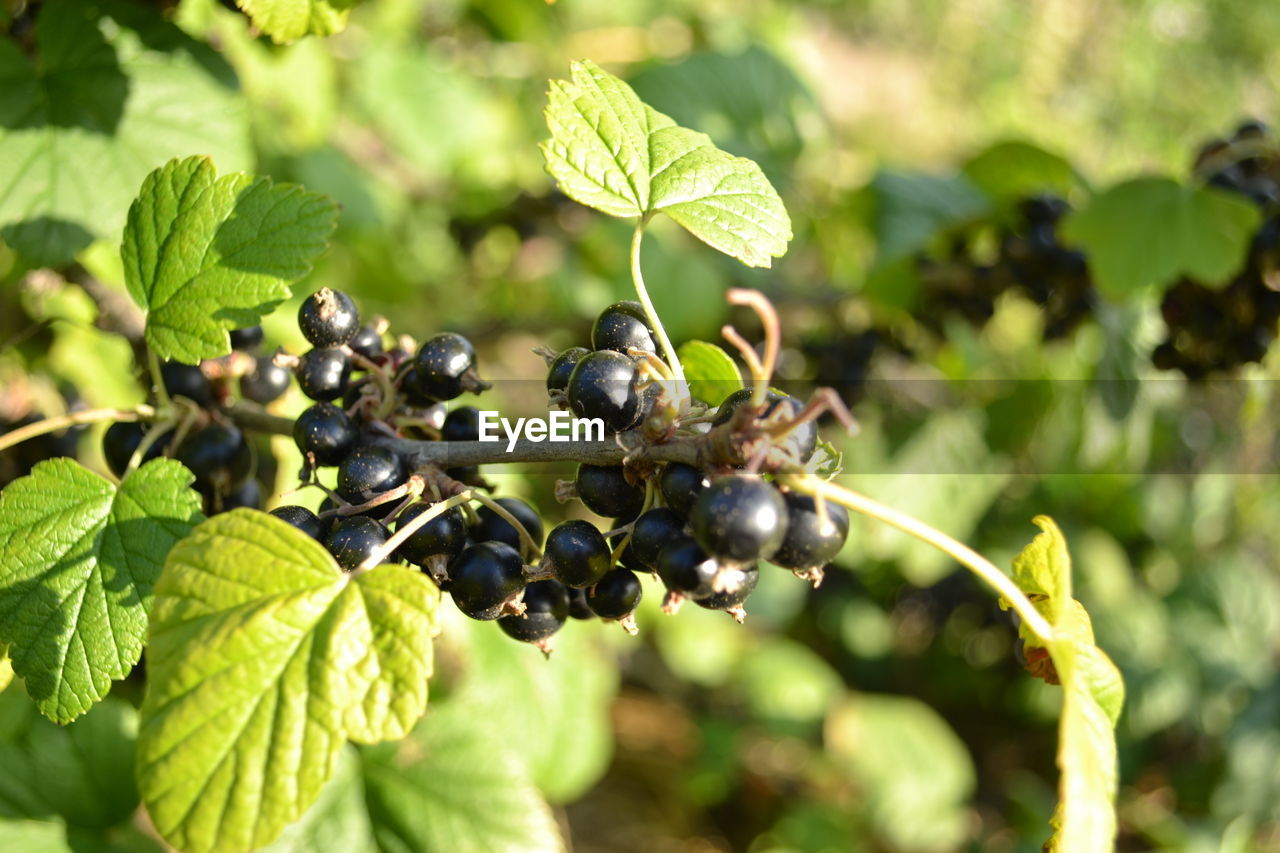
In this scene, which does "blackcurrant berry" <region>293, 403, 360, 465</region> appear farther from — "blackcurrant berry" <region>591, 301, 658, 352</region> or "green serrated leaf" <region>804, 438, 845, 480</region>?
"green serrated leaf" <region>804, 438, 845, 480</region>

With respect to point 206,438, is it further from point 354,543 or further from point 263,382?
point 354,543

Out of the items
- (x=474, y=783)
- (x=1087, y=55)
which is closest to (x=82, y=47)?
(x=474, y=783)

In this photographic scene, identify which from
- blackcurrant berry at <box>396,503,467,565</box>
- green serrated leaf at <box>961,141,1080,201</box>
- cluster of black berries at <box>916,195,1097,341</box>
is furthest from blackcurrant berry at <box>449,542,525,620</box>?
green serrated leaf at <box>961,141,1080,201</box>

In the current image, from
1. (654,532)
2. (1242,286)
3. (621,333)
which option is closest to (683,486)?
(654,532)

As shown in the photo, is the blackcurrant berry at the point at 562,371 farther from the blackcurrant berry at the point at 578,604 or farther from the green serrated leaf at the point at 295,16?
Answer: the green serrated leaf at the point at 295,16

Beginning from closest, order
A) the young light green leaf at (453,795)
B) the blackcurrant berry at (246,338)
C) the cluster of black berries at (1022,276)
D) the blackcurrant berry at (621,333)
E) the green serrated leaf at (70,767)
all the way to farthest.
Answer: the blackcurrant berry at (621,333) → the blackcurrant berry at (246,338) → the green serrated leaf at (70,767) → the young light green leaf at (453,795) → the cluster of black berries at (1022,276)

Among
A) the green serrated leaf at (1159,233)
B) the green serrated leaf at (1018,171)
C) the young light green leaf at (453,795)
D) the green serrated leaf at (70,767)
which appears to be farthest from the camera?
the green serrated leaf at (1018,171)

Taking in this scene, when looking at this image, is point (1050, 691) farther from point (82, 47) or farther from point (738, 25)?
point (82, 47)

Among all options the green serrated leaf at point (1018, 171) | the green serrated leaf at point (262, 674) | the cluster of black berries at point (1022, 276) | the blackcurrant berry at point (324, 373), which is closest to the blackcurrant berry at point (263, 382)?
the blackcurrant berry at point (324, 373)
